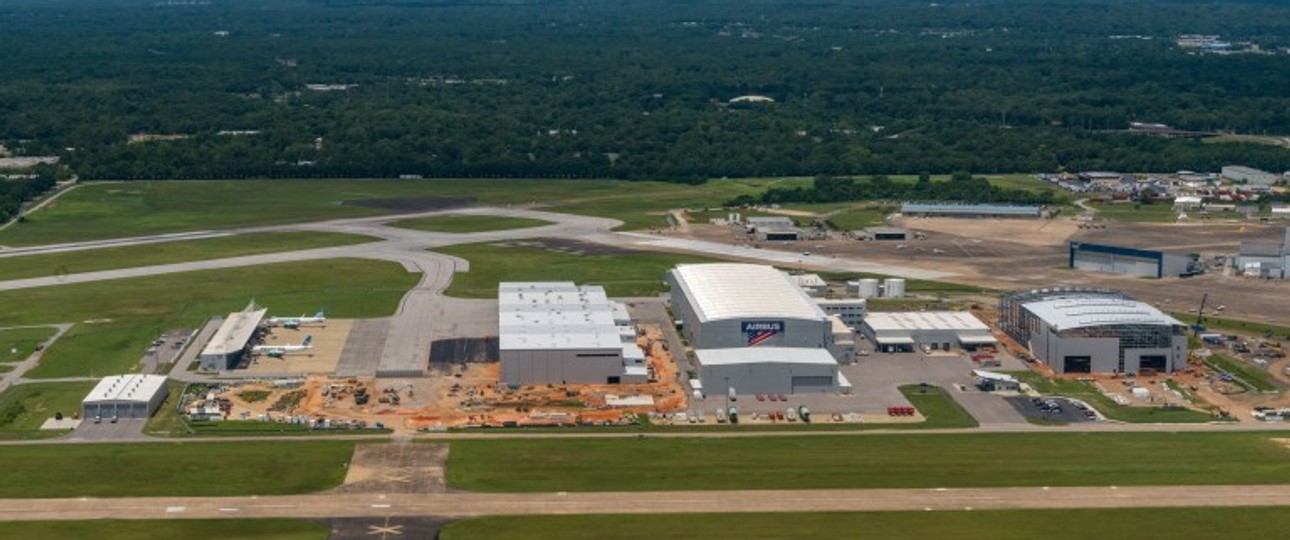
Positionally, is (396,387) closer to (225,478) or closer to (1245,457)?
(225,478)

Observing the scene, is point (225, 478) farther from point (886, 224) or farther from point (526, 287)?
point (886, 224)

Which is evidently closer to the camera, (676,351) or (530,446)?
(530,446)

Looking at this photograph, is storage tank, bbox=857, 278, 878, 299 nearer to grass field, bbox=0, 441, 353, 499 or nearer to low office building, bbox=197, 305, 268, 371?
low office building, bbox=197, 305, 268, 371

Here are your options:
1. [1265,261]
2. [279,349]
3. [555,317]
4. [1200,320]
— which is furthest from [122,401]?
[1265,261]

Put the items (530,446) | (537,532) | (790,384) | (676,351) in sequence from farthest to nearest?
(676,351), (790,384), (530,446), (537,532)

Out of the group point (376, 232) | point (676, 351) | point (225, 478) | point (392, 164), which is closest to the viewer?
point (225, 478)

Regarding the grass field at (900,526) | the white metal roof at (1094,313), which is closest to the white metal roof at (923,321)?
the white metal roof at (1094,313)

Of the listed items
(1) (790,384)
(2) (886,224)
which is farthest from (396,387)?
(2) (886,224)
